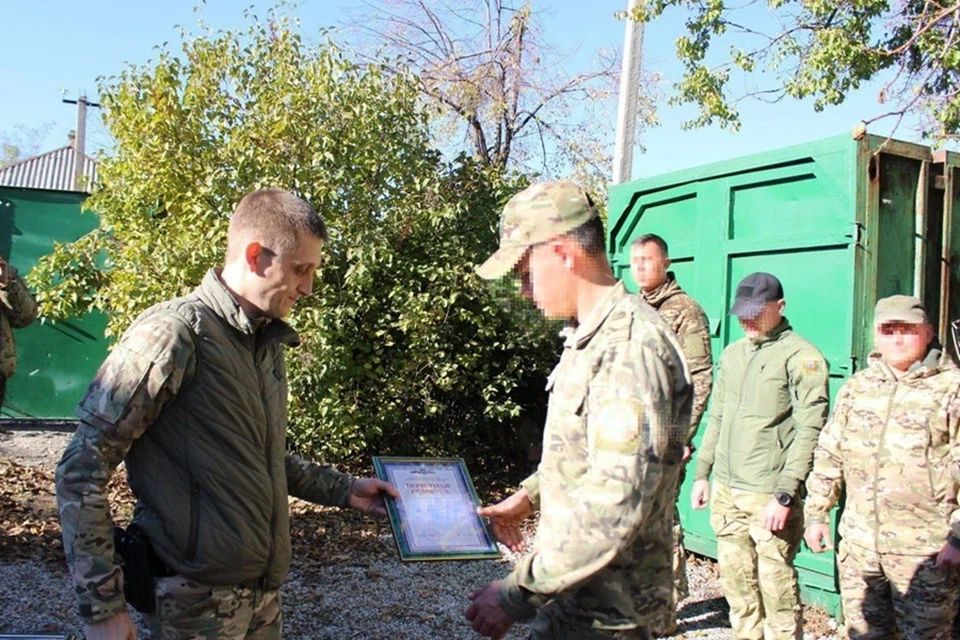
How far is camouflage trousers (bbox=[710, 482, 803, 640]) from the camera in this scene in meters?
4.14

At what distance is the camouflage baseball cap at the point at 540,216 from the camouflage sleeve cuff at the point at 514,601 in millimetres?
745

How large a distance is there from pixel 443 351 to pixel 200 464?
15.9ft

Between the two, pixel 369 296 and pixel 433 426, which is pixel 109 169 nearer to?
pixel 369 296

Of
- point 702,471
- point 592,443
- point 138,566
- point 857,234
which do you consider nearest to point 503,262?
point 592,443

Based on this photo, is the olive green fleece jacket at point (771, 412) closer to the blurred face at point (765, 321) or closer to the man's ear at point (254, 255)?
the blurred face at point (765, 321)

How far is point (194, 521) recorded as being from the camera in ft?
7.28

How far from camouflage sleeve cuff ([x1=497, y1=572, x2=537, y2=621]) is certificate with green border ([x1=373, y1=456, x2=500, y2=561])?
46cm

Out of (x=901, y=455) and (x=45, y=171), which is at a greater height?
(x=45, y=171)

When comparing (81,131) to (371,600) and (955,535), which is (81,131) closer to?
(371,600)

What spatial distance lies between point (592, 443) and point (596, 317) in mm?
314

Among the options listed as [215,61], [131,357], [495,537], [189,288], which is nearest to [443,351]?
[189,288]

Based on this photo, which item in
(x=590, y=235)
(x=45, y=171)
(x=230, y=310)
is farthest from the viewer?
(x=45, y=171)

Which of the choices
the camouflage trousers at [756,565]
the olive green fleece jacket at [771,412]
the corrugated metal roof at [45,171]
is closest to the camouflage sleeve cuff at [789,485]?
the olive green fleece jacket at [771,412]

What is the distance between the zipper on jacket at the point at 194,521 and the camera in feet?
7.27
